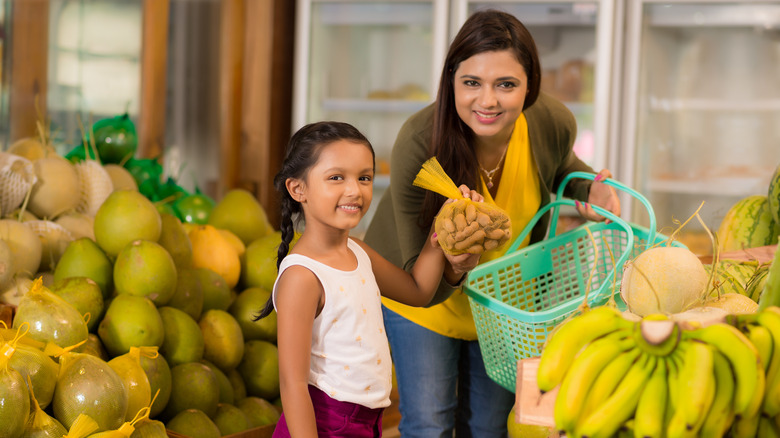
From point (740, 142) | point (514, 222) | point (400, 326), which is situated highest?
point (740, 142)

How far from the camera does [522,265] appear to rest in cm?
155

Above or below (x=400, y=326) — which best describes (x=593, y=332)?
above

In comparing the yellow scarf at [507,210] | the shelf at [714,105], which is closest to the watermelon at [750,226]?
the yellow scarf at [507,210]

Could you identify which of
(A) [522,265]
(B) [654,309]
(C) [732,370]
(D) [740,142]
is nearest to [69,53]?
(A) [522,265]

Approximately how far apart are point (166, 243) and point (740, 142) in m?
2.72

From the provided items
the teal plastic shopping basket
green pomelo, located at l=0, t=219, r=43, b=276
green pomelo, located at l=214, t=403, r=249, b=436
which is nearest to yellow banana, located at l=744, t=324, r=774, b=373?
the teal plastic shopping basket

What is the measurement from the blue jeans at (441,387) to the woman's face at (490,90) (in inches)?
19.1

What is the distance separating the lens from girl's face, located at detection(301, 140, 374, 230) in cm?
116

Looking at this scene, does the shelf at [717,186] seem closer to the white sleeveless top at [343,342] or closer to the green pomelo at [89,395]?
the white sleeveless top at [343,342]

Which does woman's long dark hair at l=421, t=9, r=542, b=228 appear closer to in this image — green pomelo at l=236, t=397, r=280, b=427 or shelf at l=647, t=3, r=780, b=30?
green pomelo at l=236, t=397, r=280, b=427

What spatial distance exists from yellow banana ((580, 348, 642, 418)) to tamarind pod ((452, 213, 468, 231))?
0.48 metres

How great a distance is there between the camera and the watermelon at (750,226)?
1.55 m

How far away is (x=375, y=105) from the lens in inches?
142

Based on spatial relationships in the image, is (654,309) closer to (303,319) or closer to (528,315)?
(528,315)
